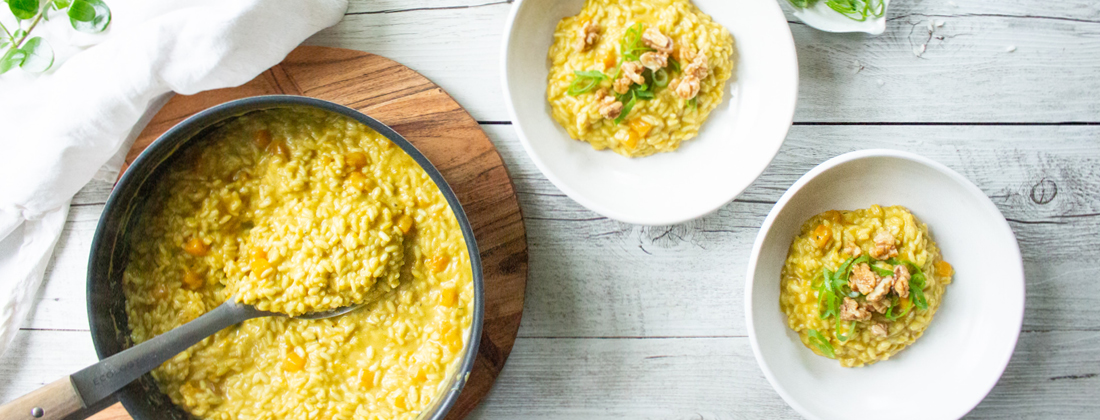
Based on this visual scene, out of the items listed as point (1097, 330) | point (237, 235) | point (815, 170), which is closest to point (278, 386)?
point (237, 235)

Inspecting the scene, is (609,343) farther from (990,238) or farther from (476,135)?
(990,238)

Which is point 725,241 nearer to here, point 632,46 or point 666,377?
point 666,377

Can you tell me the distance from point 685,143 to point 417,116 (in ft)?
3.40

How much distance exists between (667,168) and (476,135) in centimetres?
75

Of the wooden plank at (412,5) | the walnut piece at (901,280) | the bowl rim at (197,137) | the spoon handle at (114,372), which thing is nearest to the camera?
the spoon handle at (114,372)

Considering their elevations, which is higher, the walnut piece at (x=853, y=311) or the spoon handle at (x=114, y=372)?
the spoon handle at (x=114, y=372)

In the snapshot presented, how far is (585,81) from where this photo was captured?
2.17 metres

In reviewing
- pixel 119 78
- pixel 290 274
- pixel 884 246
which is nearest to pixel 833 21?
pixel 884 246

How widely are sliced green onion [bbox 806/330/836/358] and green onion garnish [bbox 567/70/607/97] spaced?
1.22m

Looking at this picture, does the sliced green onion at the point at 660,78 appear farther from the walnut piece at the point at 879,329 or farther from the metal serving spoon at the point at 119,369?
the metal serving spoon at the point at 119,369

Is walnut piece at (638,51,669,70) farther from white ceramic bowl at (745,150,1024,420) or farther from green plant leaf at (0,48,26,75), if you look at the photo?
green plant leaf at (0,48,26,75)

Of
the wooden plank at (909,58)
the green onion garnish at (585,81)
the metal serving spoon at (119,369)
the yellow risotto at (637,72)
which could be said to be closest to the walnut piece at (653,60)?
the yellow risotto at (637,72)

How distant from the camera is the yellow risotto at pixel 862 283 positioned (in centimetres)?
214

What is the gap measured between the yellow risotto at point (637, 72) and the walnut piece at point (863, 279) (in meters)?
0.76
